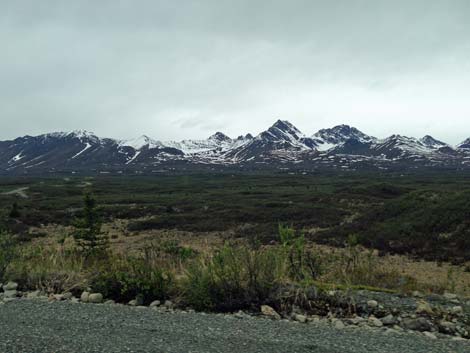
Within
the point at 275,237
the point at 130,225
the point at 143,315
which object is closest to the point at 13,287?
the point at 143,315

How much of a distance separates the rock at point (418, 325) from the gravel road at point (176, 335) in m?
0.61

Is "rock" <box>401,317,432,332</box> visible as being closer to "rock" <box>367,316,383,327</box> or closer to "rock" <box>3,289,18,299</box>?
"rock" <box>367,316,383,327</box>

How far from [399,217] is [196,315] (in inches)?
1325

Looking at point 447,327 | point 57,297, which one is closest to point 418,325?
point 447,327

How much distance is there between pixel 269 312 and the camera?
6926 millimetres

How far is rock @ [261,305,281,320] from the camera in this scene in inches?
267

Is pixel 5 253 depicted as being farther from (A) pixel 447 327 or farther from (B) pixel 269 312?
(A) pixel 447 327

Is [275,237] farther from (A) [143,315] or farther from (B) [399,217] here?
(A) [143,315]

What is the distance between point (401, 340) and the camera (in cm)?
557

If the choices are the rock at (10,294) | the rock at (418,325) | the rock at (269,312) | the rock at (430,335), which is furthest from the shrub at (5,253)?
the rock at (430,335)

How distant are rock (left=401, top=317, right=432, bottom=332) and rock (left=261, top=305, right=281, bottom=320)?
1.98 metres

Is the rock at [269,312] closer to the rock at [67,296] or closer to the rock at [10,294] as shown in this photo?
the rock at [67,296]

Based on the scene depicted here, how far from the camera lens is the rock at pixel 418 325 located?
634 cm

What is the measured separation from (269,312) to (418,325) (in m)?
2.32
